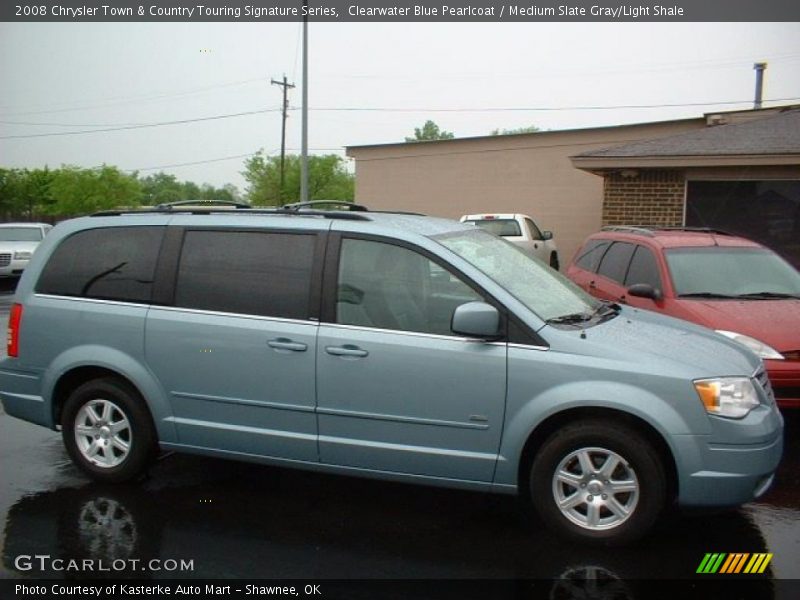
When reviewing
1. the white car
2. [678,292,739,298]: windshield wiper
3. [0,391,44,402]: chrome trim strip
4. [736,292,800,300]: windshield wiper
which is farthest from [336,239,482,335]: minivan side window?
the white car

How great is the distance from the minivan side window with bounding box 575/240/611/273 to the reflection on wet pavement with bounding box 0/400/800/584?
13.3 ft

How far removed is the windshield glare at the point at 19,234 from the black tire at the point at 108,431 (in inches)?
711

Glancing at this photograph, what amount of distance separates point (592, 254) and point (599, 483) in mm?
5652

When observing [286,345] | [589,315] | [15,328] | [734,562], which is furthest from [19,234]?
[734,562]

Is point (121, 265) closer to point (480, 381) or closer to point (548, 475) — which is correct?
point (480, 381)

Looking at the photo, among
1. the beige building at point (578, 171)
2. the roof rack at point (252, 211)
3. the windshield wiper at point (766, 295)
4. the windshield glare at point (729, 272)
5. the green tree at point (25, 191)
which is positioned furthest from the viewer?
the green tree at point (25, 191)

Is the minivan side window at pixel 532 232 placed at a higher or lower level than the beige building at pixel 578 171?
lower

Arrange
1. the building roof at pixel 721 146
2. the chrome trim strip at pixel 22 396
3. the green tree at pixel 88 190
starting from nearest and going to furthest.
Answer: the chrome trim strip at pixel 22 396 → the building roof at pixel 721 146 → the green tree at pixel 88 190

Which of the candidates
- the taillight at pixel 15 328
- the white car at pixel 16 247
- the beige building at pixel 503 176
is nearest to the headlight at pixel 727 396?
the taillight at pixel 15 328

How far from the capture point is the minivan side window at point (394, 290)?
178 inches

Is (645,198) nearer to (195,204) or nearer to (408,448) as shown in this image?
(195,204)

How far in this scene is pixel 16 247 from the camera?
2070 cm

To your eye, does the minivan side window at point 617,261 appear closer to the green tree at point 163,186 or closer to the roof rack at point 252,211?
the roof rack at point 252,211

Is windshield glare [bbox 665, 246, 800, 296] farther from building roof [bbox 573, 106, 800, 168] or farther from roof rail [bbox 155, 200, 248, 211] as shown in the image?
building roof [bbox 573, 106, 800, 168]
